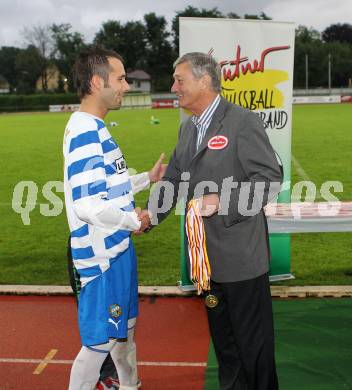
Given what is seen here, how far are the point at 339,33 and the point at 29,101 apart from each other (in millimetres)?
66517

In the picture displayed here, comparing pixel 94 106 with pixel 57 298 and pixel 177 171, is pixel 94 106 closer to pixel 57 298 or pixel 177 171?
pixel 177 171

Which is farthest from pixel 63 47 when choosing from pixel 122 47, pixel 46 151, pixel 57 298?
pixel 57 298

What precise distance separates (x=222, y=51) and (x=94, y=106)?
8.36 feet

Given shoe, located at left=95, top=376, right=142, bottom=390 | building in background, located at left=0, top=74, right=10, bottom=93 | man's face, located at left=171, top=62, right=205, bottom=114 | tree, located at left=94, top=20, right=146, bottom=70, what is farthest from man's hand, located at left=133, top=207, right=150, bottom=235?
building in background, located at left=0, top=74, right=10, bottom=93

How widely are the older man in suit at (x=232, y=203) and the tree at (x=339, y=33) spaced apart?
107 meters

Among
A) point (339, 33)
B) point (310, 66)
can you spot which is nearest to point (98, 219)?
point (310, 66)

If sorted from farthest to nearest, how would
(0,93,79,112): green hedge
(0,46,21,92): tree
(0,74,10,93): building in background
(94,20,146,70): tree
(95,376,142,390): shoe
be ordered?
(0,46,21,92): tree, (0,74,10,93): building in background, (94,20,146,70): tree, (0,93,79,112): green hedge, (95,376,142,390): shoe

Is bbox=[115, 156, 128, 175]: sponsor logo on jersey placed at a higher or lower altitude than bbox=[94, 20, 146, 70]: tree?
lower

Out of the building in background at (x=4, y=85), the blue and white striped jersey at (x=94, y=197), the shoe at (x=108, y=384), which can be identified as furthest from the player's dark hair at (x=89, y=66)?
the building in background at (x=4, y=85)

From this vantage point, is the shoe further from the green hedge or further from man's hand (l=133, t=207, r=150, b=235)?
the green hedge

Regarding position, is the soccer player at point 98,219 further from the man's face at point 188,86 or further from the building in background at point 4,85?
the building in background at point 4,85

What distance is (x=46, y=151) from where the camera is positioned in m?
19.0

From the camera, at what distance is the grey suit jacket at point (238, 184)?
9.09 feet

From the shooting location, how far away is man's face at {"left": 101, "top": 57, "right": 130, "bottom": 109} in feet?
9.68
